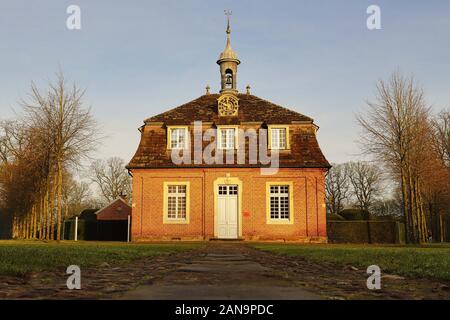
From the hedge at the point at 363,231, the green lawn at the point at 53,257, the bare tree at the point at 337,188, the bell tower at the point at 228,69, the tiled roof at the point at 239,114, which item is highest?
the bell tower at the point at 228,69

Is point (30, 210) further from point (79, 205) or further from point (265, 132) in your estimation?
point (79, 205)

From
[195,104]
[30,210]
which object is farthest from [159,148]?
[30,210]

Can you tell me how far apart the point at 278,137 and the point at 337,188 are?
4156 centimetres

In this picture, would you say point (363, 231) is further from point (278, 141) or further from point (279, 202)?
point (278, 141)

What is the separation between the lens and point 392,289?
→ 13.7 feet

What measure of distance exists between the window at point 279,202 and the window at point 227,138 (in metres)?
3.52

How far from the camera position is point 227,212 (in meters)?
26.4

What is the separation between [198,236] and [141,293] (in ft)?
75.0

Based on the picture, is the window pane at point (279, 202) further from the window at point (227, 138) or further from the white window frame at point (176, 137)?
the white window frame at point (176, 137)

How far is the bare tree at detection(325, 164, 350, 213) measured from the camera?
6481 cm

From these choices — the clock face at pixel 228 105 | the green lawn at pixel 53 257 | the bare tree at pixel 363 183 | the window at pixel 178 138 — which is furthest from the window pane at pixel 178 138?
the bare tree at pixel 363 183

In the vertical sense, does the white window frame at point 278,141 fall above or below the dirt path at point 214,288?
above

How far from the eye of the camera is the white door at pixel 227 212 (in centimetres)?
2630

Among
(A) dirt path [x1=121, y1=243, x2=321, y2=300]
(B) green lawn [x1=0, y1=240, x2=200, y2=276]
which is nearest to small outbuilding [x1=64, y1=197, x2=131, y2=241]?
(B) green lawn [x1=0, y1=240, x2=200, y2=276]
